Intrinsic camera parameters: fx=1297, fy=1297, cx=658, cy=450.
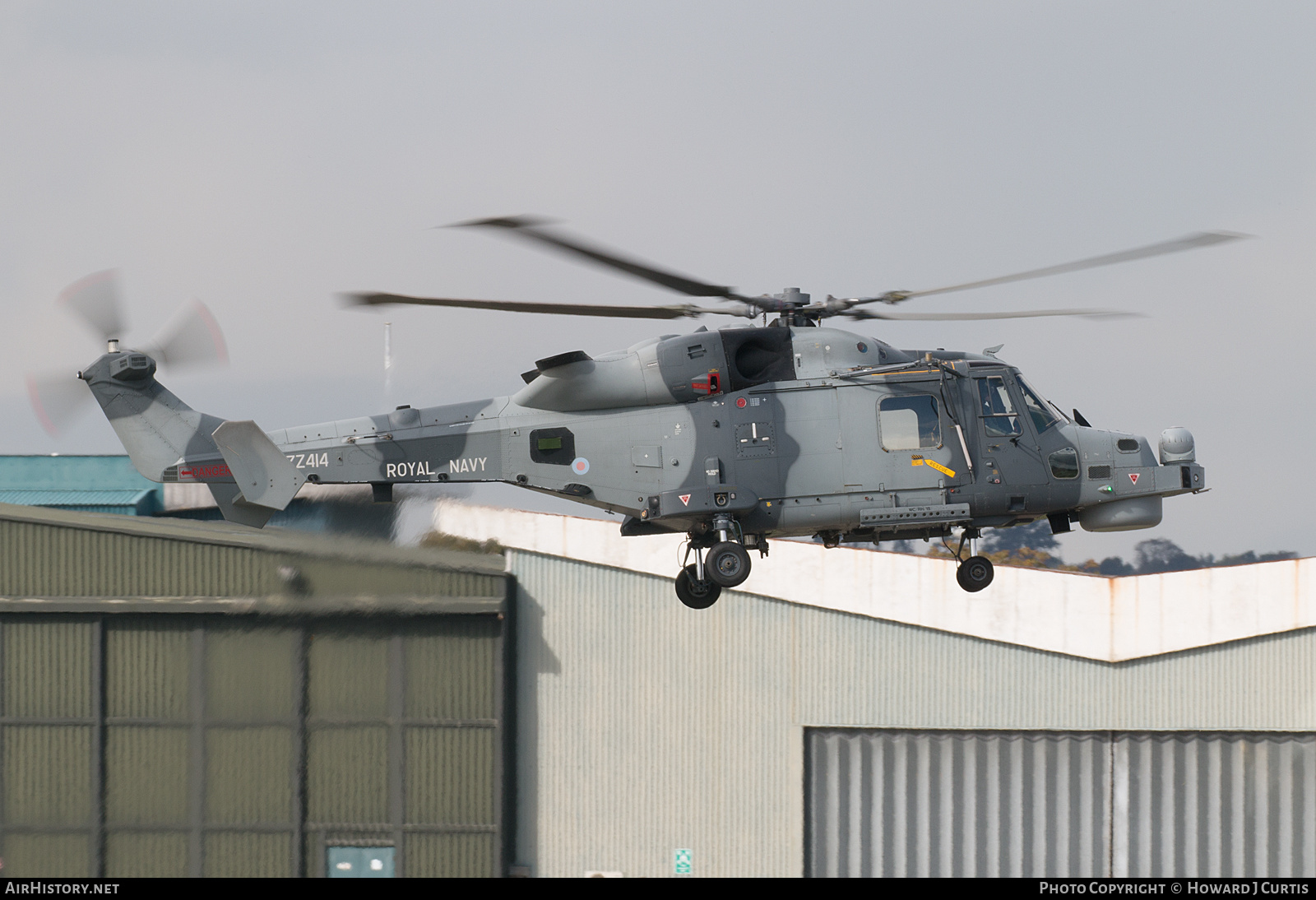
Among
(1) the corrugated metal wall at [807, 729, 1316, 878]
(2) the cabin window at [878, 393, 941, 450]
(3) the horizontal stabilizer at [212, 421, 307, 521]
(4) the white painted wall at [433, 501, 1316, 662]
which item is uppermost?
(2) the cabin window at [878, 393, 941, 450]

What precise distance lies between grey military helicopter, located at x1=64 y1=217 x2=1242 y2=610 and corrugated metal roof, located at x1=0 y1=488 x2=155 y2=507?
53.8 ft

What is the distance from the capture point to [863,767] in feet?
86.0

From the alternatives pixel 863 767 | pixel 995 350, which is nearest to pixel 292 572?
pixel 863 767

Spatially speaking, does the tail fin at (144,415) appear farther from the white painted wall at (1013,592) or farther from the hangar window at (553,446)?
the white painted wall at (1013,592)

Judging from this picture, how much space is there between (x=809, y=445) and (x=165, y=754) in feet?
51.7

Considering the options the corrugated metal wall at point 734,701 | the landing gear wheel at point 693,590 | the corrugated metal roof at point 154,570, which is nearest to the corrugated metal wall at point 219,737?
the corrugated metal roof at point 154,570

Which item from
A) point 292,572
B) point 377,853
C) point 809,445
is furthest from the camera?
point 377,853

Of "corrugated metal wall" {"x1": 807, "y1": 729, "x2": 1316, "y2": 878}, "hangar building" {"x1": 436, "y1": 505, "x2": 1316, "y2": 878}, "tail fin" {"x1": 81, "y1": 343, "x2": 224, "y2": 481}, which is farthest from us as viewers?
"corrugated metal wall" {"x1": 807, "y1": 729, "x2": 1316, "y2": 878}

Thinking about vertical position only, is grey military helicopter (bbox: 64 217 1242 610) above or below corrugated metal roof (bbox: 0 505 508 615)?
above

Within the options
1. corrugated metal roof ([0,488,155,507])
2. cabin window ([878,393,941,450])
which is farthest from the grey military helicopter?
corrugated metal roof ([0,488,155,507])

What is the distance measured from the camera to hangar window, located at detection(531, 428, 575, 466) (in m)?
15.9

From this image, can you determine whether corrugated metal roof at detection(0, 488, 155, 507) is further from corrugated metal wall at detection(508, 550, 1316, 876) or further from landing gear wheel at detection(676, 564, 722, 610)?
landing gear wheel at detection(676, 564, 722, 610)

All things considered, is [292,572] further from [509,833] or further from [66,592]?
[509,833]

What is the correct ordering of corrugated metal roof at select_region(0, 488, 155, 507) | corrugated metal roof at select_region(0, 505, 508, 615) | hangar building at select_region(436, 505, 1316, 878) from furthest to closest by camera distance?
1. corrugated metal roof at select_region(0, 488, 155, 507)
2. hangar building at select_region(436, 505, 1316, 878)
3. corrugated metal roof at select_region(0, 505, 508, 615)
